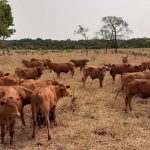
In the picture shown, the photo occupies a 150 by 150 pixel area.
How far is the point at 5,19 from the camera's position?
47.3 metres

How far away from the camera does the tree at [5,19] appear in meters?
45.5

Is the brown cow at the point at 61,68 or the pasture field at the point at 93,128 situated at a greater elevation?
the brown cow at the point at 61,68

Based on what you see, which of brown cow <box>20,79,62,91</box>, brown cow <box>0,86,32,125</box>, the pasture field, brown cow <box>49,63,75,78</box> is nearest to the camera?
the pasture field

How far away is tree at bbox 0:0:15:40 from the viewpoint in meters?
45.5

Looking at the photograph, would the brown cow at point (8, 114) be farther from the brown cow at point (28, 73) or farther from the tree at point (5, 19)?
the tree at point (5, 19)

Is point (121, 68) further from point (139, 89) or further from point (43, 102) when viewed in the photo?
point (43, 102)

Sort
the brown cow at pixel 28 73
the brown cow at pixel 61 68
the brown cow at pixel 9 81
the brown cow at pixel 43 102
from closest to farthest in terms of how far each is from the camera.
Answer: the brown cow at pixel 43 102 → the brown cow at pixel 9 81 → the brown cow at pixel 28 73 → the brown cow at pixel 61 68

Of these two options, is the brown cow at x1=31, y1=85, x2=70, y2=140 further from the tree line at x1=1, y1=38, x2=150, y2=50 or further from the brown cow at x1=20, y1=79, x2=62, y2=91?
the tree line at x1=1, y1=38, x2=150, y2=50

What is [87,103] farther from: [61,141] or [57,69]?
[57,69]

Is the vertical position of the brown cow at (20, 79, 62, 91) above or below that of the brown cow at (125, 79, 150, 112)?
above

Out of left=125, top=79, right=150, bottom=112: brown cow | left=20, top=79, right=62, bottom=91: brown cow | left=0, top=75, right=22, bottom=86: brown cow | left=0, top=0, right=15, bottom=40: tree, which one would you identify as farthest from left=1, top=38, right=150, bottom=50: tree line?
left=20, top=79, right=62, bottom=91: brown cow


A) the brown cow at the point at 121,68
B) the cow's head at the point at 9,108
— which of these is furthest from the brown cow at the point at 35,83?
the brown cow at the point at 121,68

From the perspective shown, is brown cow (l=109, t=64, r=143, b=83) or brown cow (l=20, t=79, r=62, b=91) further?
brown cow (l=109, t=64, r=143, b=83)

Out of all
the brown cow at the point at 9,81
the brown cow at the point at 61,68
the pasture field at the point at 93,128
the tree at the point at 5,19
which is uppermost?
the tree at the point at 5,19
